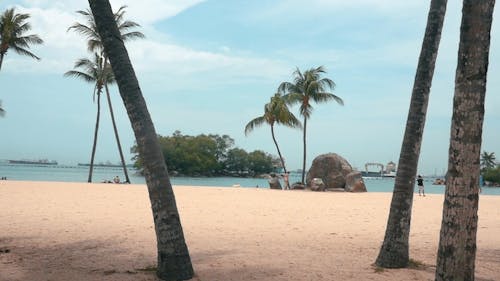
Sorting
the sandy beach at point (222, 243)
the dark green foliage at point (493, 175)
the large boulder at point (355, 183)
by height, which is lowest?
the sandy beach at point (222, 243)

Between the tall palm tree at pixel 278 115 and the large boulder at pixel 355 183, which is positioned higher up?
the tall palm tree at pixel 278 115

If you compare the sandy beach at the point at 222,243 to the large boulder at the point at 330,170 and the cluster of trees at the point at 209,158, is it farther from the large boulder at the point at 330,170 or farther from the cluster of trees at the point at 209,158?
the cluster of trees at the point at 209,158

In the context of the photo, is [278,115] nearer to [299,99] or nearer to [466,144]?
[299,99]

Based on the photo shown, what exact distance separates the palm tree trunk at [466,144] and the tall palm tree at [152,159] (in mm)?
2978

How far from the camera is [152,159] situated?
587 cm

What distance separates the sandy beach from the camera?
6719mm

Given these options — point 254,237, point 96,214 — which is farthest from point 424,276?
point 96,214

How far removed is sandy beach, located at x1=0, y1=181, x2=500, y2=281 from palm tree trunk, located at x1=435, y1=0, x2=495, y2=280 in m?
1.97

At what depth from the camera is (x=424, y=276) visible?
6734 mm

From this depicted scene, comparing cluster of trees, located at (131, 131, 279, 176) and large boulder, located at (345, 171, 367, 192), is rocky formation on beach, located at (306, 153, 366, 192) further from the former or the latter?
cluster of trees, located at (131, 131, 279, 176)

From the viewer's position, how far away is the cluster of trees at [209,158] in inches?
3927

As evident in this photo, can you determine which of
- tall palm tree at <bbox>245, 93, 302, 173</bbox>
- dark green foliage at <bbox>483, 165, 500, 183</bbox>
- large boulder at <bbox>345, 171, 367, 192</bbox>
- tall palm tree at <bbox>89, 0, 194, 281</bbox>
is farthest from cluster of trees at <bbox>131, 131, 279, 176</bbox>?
tall palm tree at <bbox>89, 0, 194, 281</bbox>

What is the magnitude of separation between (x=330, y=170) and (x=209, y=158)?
7559 centimetres

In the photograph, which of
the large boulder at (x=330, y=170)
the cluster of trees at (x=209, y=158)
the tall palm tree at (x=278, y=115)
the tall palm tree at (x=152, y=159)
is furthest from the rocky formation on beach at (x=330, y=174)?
the cluster of trees at (x=209, y=158)
